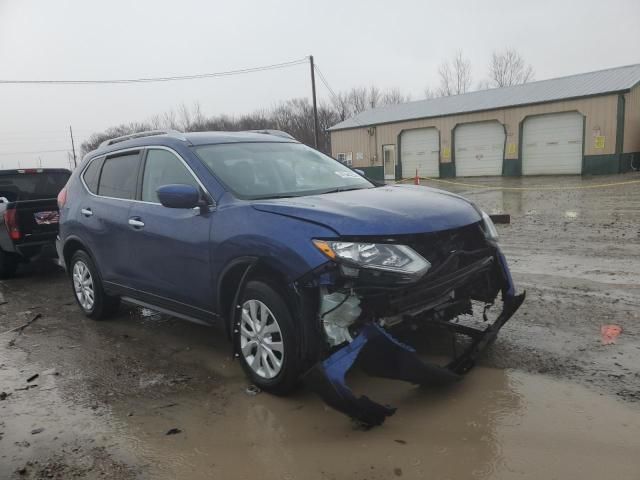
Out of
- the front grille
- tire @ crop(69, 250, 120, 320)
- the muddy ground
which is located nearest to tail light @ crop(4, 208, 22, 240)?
tire @ crop(69, 250, 120, 320)

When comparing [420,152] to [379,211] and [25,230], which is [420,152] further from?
[379,211]

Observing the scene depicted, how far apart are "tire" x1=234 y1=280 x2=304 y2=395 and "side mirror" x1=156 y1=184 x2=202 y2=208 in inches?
32.2

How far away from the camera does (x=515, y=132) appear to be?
26234mm

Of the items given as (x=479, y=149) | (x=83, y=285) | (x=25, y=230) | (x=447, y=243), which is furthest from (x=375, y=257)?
(x=479, y=149)

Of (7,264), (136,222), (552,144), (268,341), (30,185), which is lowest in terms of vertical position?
(7,264)

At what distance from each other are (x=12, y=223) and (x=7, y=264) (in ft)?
3.29

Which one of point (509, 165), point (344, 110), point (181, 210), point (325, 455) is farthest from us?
point (344, 110)

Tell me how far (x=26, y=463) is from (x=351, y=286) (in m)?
2.17

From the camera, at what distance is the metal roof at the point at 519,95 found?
2372 centimetres

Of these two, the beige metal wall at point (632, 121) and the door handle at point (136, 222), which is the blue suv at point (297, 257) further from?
the beige metal wall at point (632, 121)

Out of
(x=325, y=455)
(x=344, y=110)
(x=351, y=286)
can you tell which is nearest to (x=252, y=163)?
(x=351, y=286)

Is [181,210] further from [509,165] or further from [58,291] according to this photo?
[509,165]

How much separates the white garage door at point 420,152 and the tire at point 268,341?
27.9 meters

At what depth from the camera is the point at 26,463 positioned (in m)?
2.99
